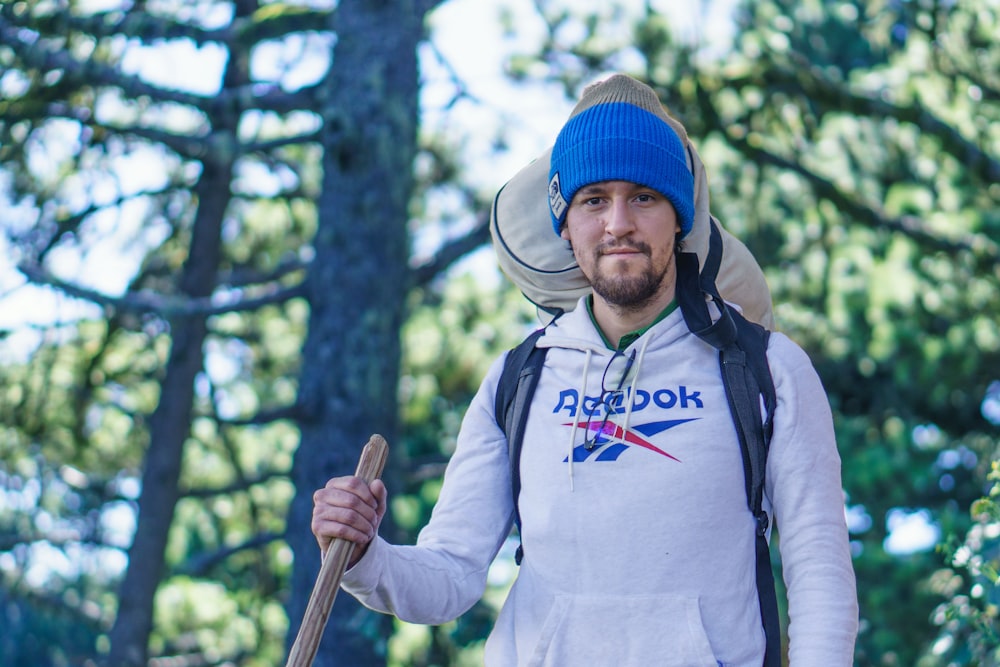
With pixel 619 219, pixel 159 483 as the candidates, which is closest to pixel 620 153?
pixel 619 219

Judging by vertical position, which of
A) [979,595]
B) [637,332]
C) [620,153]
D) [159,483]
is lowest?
[159,483]

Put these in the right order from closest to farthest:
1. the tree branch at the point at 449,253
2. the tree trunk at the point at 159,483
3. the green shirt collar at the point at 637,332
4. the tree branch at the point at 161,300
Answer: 1. the green shirt collar at the point at 637,332
2. the tree branch at the point at 161,300
3. the tree branch at the point at 449,253
4. the tree trunk at the point at 159,483

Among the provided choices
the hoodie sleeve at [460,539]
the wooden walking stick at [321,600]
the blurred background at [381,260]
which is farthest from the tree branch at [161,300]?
the wooden walking stick at [321,600]

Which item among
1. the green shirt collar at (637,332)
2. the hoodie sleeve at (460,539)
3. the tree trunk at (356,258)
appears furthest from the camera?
the tree trunk at (356,258)

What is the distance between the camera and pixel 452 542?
280 centimetres

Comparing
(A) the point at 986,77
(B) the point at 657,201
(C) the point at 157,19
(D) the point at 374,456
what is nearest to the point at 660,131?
(B) the point at 657,201

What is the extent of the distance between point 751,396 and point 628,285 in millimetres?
340

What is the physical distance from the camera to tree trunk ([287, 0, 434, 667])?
6.77 m

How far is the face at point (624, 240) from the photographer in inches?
106

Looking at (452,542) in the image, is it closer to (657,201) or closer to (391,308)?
(657,201)

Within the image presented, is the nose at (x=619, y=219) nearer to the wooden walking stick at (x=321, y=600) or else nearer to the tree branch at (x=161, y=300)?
the wooden walking stick at (x=321, y=600)

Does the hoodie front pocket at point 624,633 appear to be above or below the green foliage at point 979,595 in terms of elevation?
above

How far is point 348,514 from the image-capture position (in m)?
2.46

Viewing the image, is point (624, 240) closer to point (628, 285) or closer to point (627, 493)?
point (628, 285)
